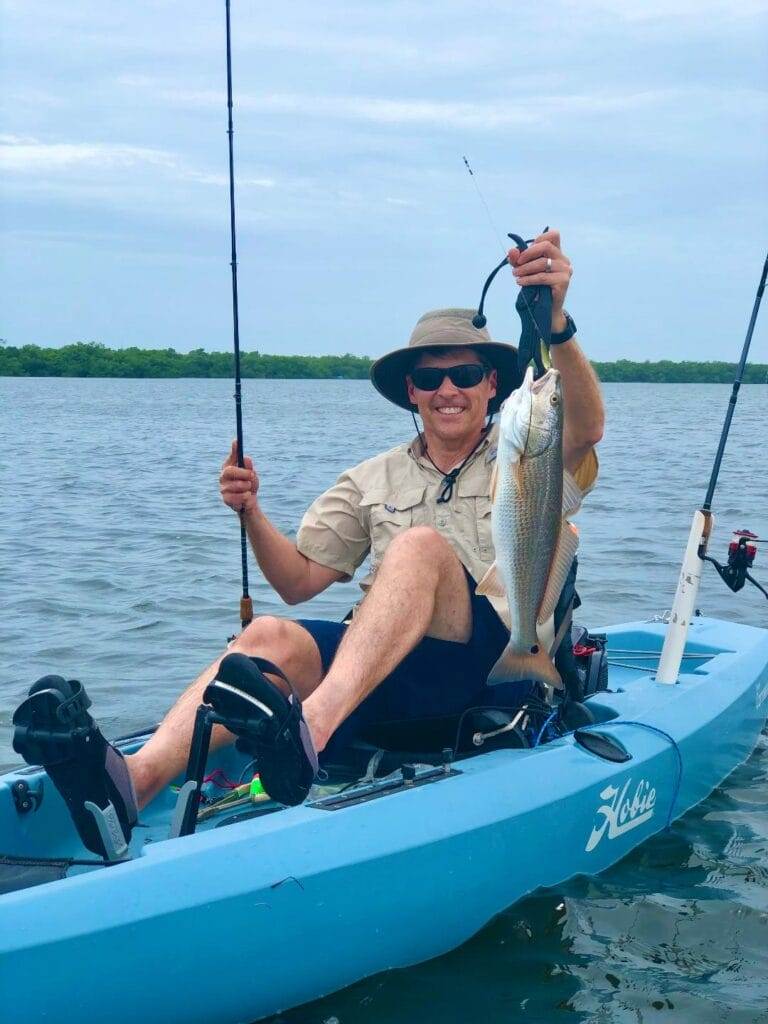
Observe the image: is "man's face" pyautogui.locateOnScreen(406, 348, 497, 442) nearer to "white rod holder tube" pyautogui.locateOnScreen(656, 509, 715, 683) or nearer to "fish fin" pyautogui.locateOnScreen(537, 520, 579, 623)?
"fish fin" pyautogui.locateOnScreen(537, 520, 579, 623)

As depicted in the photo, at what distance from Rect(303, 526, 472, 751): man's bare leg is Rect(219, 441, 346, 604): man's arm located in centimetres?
59

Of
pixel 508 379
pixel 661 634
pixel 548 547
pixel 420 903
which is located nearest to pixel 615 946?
pixel 420 903

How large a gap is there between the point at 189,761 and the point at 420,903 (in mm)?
811

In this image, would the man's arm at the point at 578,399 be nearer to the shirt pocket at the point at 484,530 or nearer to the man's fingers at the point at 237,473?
the shirt pocket at the point at 484,530

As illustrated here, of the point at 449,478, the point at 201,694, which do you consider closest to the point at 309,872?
the point at 201,694

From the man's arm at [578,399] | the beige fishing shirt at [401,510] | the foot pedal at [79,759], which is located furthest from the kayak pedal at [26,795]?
the man's arm at [578,399]

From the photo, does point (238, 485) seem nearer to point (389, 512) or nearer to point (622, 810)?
point (389, 512)

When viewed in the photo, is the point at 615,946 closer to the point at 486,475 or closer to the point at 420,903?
the point at 420,903

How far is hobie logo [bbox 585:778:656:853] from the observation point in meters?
4.18

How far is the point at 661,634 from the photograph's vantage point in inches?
251

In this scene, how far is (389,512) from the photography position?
4461mm

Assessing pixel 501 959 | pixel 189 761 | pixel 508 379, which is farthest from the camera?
pixel 508 379

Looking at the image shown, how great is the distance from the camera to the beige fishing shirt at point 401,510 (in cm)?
429

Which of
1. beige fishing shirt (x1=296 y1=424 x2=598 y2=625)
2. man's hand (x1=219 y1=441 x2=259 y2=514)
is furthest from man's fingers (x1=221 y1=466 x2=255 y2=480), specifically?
beige fishing shirt (x1=296 y1=424 x2=598 y2=625)
